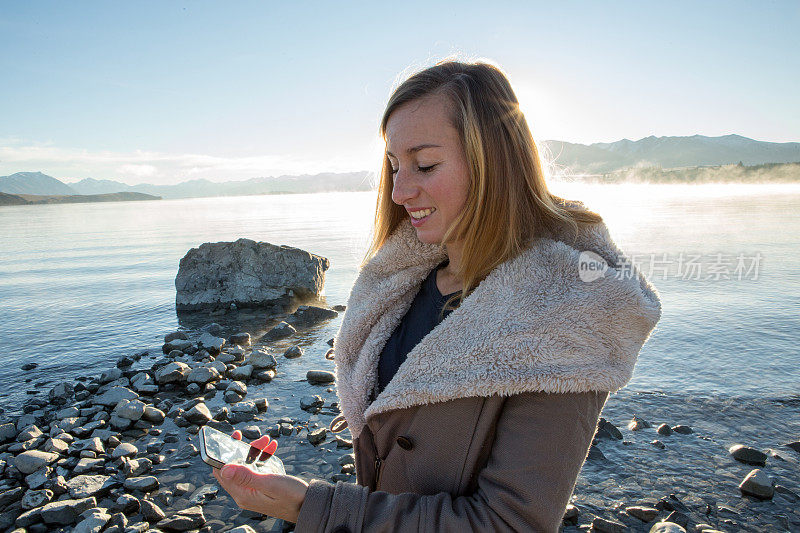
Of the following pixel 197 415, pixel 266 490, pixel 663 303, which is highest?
pixel 266 490

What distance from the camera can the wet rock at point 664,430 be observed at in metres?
5.70

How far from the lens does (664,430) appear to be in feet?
18.8

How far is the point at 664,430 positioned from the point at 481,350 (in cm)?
512

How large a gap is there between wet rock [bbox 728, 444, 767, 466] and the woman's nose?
16.6ft

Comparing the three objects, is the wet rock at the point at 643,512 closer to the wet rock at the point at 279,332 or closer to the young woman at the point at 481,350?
the young woman at the point at 481,350

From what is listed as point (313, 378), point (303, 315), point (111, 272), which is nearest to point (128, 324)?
point (303, 315)

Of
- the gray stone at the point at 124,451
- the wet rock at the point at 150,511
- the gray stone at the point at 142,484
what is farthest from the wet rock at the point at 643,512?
the gray stone at the point at 124,451

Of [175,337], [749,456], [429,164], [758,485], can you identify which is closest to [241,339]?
[175,337]

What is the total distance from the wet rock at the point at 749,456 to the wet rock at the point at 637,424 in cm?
91

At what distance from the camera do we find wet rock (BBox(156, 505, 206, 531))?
4.34 metres

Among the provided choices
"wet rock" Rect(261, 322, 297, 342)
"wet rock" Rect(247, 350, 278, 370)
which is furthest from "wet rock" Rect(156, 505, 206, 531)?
"wet rock" Rect(261, 322, 297, 342)

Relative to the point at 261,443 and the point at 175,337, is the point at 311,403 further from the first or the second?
the point at 261,443

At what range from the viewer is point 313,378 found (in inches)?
307

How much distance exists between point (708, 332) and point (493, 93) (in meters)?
8.87
